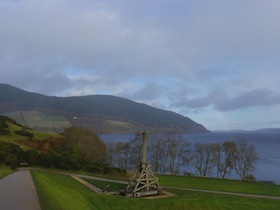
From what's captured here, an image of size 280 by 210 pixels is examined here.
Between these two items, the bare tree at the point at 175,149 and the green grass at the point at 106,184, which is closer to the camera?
the green grass at the point at 106,184

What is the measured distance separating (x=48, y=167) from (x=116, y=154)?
30.4 m

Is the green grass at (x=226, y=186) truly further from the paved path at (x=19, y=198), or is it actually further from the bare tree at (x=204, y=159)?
the bare tree at (x=204, y=159)

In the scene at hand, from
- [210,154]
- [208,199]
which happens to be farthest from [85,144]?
[208,199]

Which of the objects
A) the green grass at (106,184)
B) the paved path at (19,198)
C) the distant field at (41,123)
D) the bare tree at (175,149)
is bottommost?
the green grass at (106,184)

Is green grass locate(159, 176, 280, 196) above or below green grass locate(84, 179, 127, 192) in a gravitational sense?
below

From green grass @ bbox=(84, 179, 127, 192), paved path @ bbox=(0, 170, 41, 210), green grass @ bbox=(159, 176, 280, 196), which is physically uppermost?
paved path @ bbox=(0, 170, 41, 210)

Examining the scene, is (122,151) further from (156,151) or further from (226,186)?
(226,186)

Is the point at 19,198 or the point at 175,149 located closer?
the point at 19,198

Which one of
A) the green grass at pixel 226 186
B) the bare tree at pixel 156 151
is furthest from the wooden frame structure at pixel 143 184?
the bare tree at pixel 156 151

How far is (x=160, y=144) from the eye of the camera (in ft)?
206

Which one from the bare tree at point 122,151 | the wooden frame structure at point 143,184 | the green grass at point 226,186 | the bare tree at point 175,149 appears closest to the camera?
the wooden frame structure at point 143,184

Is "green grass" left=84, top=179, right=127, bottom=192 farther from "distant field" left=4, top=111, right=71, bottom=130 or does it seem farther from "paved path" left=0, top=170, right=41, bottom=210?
"distant field" left=4, top=111, right=71, bottom=130

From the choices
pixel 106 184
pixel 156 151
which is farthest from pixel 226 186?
pixel 156 151

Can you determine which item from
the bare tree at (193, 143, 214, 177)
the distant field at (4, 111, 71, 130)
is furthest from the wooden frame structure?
the distant field at (4, 111, 71, 130)
